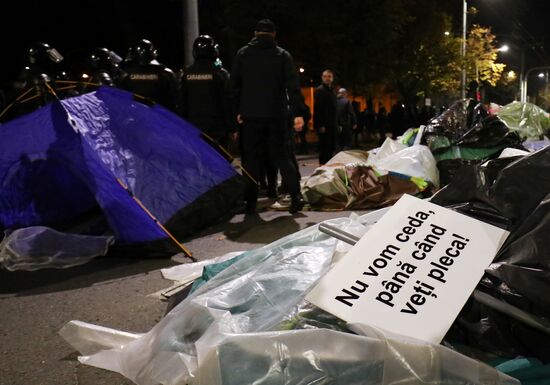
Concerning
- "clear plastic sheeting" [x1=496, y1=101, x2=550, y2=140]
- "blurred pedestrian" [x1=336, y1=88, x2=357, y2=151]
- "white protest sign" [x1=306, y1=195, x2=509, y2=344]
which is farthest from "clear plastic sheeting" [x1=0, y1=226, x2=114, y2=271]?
"blurred pedestrian" [x1=336, y1=88, x2=357, y2=151]

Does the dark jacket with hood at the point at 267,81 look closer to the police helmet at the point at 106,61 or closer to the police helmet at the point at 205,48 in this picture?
the police helmet at the point at 205,48

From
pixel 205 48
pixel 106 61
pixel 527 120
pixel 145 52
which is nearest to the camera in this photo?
pixel 205 48

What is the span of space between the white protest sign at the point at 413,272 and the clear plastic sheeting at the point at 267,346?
12 cm

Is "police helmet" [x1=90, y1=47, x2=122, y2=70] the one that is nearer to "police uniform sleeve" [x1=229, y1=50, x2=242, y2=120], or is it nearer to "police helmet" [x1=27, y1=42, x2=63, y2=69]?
"police helmet" [x1=27, y1=42, x2=63, y2=69]

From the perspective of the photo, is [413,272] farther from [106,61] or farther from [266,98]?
[106,61]

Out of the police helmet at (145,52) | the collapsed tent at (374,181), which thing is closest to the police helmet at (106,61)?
the police helmet at (145,52)

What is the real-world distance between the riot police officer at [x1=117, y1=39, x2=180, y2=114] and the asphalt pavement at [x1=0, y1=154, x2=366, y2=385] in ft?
6.04

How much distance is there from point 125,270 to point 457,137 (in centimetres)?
395

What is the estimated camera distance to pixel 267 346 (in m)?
2.03

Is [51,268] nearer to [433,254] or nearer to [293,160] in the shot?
[293,160]

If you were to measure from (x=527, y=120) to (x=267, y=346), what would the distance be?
21.1 ft

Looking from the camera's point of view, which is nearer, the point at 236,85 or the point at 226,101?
the point at 236,85

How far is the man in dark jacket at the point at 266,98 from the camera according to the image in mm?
5742

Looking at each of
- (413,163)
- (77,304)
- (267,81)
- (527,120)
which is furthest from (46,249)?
(527,120)
